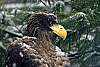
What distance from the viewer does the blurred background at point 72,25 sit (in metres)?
6.09

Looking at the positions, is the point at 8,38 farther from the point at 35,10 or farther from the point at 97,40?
the point at 97,40

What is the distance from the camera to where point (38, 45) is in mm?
5996

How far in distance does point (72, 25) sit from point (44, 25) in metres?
0.30

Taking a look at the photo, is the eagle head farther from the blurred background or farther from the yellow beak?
the blurred background

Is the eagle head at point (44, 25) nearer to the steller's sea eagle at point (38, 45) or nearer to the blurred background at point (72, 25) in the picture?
the steller's sea eagle at point (38, 45)

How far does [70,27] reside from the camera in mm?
6332

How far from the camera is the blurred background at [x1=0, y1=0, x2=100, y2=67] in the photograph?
20.0 feet

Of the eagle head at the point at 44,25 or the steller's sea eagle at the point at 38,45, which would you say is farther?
the eagle head at the point at 44,25

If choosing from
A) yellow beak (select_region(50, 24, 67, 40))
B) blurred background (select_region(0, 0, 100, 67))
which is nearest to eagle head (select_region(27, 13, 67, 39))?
yellow beak (select_region(50, 24, 67, 40))

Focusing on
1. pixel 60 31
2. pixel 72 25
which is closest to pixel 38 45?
pixel 60 31

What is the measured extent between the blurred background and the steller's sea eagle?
0.17 metres

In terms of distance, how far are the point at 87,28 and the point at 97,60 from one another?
63 centimetres

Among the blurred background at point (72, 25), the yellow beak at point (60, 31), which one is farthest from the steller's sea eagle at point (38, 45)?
the blurred background at point (72, 25)

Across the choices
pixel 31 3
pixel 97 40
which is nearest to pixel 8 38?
pixel 31 3
